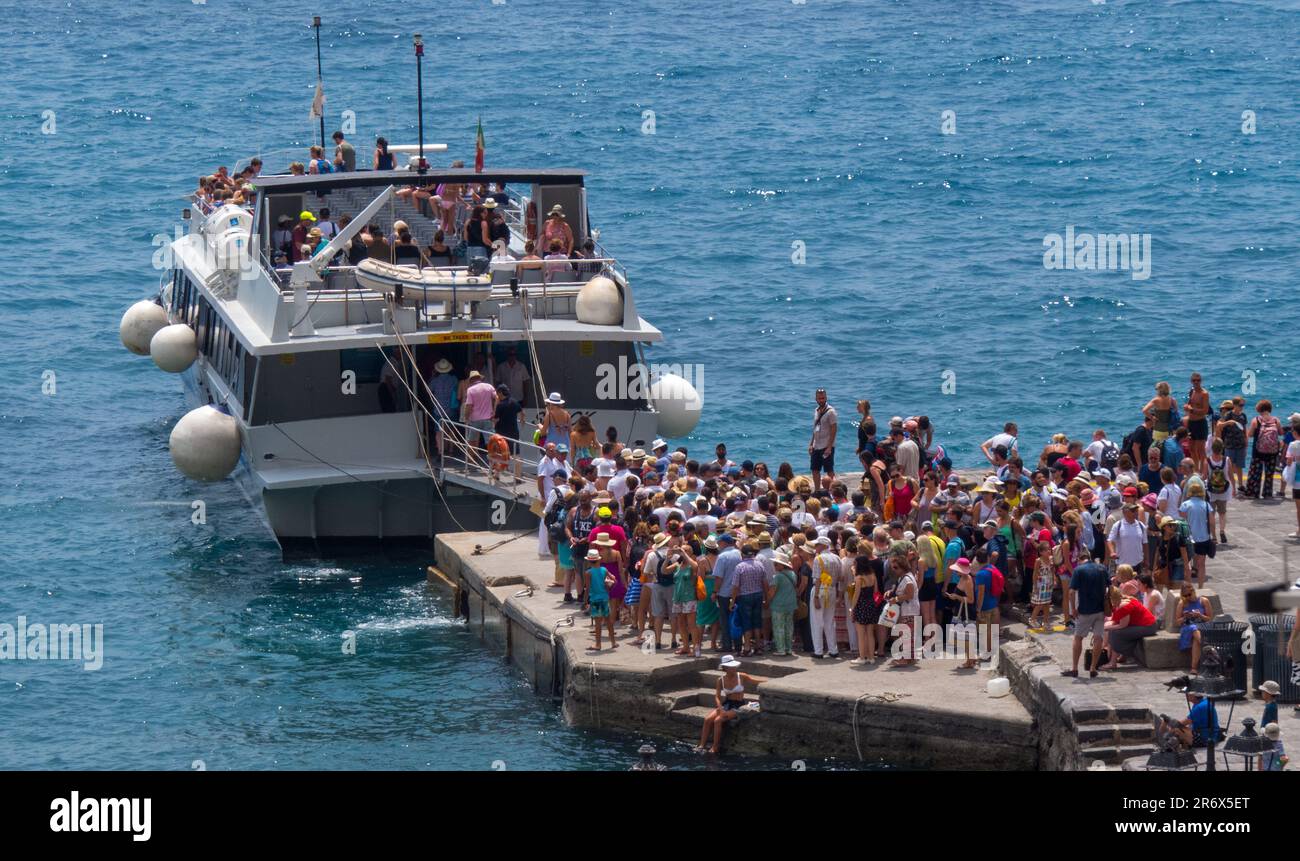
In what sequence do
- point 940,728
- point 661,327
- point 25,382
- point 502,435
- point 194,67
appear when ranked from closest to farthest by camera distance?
point 940,728, point 502,435, point 25,382, point 661,327, point 194,67

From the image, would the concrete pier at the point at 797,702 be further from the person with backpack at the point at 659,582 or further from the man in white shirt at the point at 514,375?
the man in white shirt at the point at 514,375

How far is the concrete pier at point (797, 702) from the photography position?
2000 centimetres

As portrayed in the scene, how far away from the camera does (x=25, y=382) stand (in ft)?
135

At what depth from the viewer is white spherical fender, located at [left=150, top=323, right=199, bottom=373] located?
32.4 m

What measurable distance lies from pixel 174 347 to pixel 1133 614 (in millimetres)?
17290

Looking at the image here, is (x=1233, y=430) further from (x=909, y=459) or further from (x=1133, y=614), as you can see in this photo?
(x=1133, y=614)

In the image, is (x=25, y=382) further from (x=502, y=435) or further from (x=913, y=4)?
(x=913, y=4)

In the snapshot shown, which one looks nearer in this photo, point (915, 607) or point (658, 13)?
point (915, 607)

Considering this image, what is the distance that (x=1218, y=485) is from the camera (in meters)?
24.0

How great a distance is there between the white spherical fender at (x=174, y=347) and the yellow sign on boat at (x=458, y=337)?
6.38 m

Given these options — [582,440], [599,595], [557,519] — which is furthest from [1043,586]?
[582,440]
